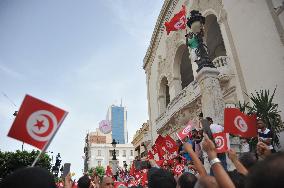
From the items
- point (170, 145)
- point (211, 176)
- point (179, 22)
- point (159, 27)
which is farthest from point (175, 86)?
point (211, 176)

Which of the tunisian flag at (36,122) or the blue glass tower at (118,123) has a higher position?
the blue glass tower at (118,123)

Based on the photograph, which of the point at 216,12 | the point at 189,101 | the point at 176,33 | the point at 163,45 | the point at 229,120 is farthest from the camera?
the point at 163,45

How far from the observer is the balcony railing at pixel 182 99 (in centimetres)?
1567

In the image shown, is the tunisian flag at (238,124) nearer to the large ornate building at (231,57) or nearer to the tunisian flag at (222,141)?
the tunisian flag at (222,141)

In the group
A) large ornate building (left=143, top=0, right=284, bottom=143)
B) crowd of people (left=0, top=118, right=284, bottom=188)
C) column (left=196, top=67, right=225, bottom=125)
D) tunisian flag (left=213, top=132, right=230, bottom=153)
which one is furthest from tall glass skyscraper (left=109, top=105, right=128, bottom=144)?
crowd of people (left=0, top=118, right=284, bottom=188)

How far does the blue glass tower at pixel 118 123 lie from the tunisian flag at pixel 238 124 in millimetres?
119204

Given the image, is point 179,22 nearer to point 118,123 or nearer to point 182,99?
point 182,99

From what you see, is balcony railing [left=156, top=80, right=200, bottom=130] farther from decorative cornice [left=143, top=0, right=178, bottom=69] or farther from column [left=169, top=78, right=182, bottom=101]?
decorative cornice [left=143, top=0, right=178, bottom=69]

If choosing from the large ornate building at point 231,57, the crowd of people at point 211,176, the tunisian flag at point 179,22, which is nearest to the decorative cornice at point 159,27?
the large ornate building at point 231,57

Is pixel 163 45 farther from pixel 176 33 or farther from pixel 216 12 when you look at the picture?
pixel 216 12

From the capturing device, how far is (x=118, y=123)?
125750mm

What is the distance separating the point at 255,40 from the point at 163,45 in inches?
526

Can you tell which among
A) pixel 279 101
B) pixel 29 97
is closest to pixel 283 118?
pixel 279 101

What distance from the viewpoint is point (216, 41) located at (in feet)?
63.2
